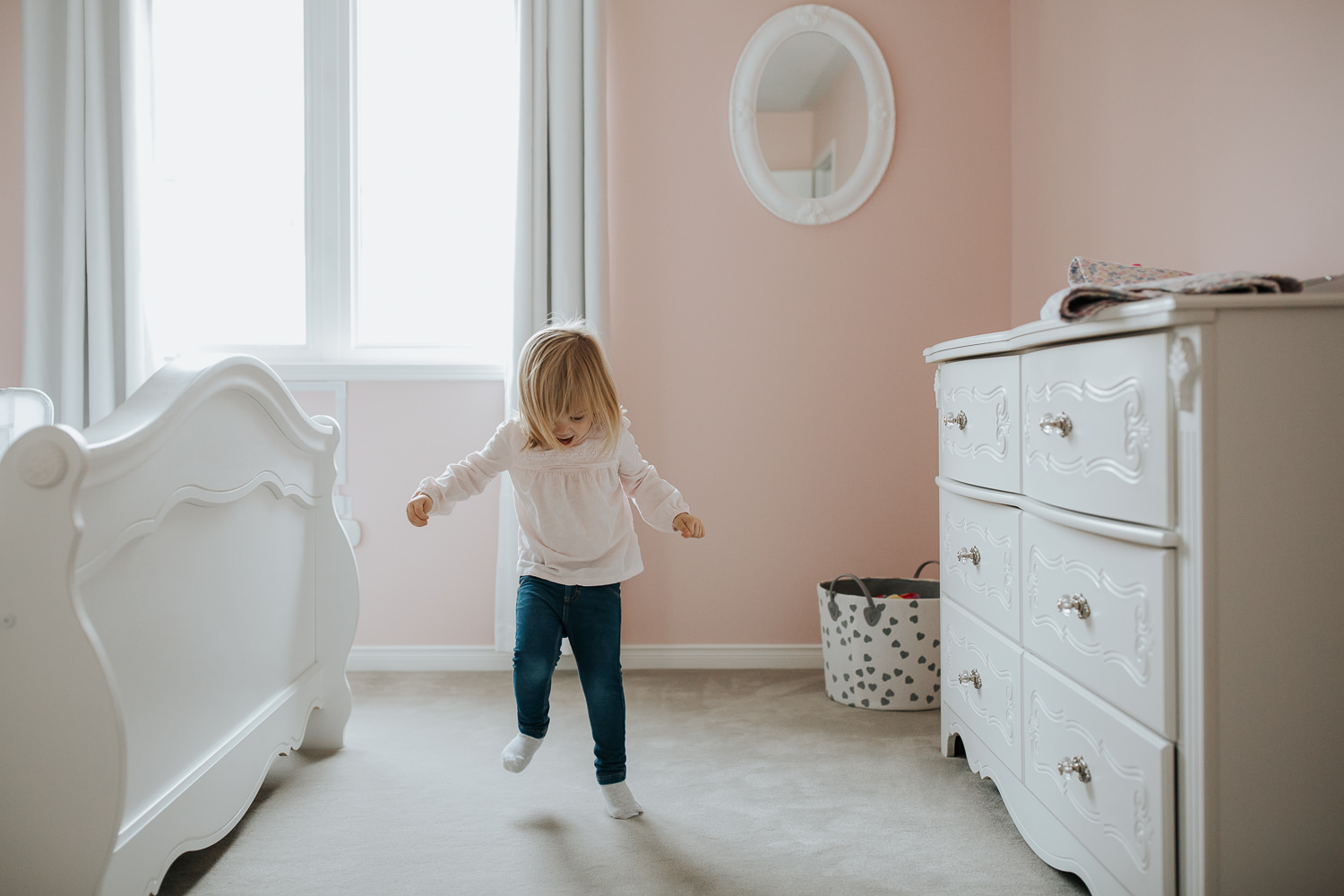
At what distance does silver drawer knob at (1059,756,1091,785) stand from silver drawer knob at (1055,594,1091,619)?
224 mm

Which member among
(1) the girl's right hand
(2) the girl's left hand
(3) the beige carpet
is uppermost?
(1) the girl's right hand

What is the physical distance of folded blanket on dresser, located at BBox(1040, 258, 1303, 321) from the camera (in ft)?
3.55

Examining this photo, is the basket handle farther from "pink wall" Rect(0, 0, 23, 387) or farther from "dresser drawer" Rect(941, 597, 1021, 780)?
"pink wall" Rect(0, 0, 23, 387)

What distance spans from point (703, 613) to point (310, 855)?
147 cm

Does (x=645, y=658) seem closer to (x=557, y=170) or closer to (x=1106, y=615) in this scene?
(x=557, y=170)

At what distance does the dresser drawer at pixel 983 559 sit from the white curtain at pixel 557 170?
1.23 metres

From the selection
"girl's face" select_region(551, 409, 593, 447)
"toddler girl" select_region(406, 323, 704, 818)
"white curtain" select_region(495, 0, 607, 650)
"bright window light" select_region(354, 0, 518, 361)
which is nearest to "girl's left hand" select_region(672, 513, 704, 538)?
"toddler girl" select_region(406, 323, 704, 818)

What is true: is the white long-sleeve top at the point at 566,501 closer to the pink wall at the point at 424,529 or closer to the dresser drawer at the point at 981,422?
the dresser drawer at the point at 981,422

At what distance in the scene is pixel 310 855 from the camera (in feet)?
5.08

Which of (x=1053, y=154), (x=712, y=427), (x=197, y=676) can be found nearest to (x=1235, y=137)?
(x=1053, y=154)

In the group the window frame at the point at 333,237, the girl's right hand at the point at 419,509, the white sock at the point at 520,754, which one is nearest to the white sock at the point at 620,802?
the white sock at the point at 520,754

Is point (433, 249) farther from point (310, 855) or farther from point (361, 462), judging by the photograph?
point (310, 855)

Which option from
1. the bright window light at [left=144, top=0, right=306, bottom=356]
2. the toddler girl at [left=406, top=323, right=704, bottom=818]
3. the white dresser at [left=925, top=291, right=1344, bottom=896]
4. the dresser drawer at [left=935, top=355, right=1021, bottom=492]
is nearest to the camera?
the white dresser at [left=925, top=291, right=1344, bottom=896]

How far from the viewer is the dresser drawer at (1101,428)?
113 centimetres
